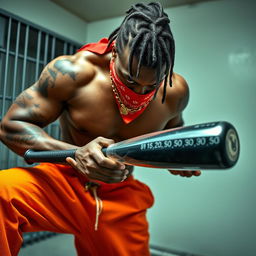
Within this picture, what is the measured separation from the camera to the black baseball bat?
36 cm

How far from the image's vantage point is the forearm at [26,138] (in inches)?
27.4

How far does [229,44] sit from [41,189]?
1096mm

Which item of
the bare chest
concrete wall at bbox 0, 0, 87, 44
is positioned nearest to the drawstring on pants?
the bare chest

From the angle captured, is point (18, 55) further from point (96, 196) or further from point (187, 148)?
point (187, 148)

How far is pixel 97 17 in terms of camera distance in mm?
1556

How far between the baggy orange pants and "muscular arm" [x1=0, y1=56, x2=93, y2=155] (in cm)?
9

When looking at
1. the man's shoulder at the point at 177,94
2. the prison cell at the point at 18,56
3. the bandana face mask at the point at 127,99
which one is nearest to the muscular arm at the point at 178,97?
the man's shoulder at the point at 177,94

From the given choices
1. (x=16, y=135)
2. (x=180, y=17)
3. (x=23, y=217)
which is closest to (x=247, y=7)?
(x=180, y=17)

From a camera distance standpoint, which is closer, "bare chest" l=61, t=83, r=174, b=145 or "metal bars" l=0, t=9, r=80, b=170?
"bare chest" l=61, t=83, r=174, b=145

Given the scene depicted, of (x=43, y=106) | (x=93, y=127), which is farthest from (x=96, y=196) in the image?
(x=43, y=106)

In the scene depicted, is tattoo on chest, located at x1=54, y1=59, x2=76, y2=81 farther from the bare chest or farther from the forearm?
the forearm

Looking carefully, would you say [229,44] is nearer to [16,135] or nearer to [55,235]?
[16,135]

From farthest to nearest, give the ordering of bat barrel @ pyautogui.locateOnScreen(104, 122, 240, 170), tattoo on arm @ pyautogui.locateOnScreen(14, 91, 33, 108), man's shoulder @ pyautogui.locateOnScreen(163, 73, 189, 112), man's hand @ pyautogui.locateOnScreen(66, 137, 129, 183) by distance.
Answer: man's shoulder @ pyautogui.locateOnScreen(163, 73, 189, 112) → tattoo on arm @ pyautogui.locateOnScreen(14, 91, 33, 108) → man's hand @ pyautogui.locateOnScreen(66, 137, 129, 183) → bat barrel @ pyautogui.locateOnScreen(104, 122, 240, 170)

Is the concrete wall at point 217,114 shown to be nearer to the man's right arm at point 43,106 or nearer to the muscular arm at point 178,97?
the muscular arm at point 178,97
